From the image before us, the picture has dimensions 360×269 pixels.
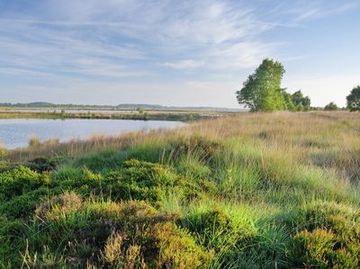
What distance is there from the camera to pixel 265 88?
54.8 m

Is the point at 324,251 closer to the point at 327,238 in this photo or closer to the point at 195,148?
the point at 327,238

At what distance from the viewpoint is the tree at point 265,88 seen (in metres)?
53.8

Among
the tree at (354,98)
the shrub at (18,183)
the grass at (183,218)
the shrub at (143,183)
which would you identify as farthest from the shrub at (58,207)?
the tree at (354,98)

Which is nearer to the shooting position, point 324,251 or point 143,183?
point 324,251

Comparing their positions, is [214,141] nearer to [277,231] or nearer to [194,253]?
[277,231]

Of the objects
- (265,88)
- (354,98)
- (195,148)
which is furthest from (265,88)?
(195,148)

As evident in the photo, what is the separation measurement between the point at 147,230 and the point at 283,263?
141 cm

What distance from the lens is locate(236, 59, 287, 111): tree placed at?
53812 mm

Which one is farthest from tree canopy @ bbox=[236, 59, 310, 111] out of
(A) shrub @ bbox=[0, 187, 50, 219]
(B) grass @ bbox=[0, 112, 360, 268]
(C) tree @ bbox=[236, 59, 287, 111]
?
(A) shrub @ bbox=[0, 187, 50, 219]

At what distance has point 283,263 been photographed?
3.88 meters

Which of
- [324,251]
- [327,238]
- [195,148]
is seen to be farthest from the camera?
[195,148]

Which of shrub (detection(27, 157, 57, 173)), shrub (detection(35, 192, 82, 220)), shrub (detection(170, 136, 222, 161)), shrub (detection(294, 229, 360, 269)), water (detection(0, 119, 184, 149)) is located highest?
shrub (detection(170, 136, 222, 161))

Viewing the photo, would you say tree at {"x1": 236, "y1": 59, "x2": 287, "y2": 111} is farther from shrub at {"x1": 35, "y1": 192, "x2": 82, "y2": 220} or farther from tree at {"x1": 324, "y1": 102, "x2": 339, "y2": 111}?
shrub at {"x1": 35, "y1": 192, "x2": 82, "y2": 220}

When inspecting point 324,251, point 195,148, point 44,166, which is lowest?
point 44,166
